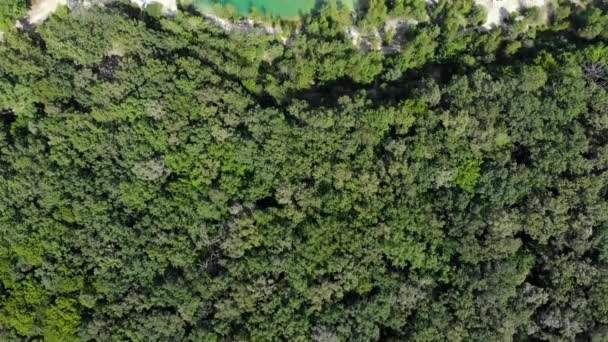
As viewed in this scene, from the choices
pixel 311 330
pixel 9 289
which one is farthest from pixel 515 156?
pixel 9 289

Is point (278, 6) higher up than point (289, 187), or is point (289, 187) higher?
point (278, 6)

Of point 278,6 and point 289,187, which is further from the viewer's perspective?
point 278,6

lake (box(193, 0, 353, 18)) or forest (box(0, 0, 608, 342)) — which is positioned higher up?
lake (box(193, 0, 353, 18))

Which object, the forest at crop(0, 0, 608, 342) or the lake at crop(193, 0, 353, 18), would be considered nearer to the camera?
the forest at crop(0, 0, 608, 342)

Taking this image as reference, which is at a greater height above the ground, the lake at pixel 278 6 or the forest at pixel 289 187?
the lake at pixel 278 6

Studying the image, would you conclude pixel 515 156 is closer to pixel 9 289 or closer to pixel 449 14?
pixel 449 14
